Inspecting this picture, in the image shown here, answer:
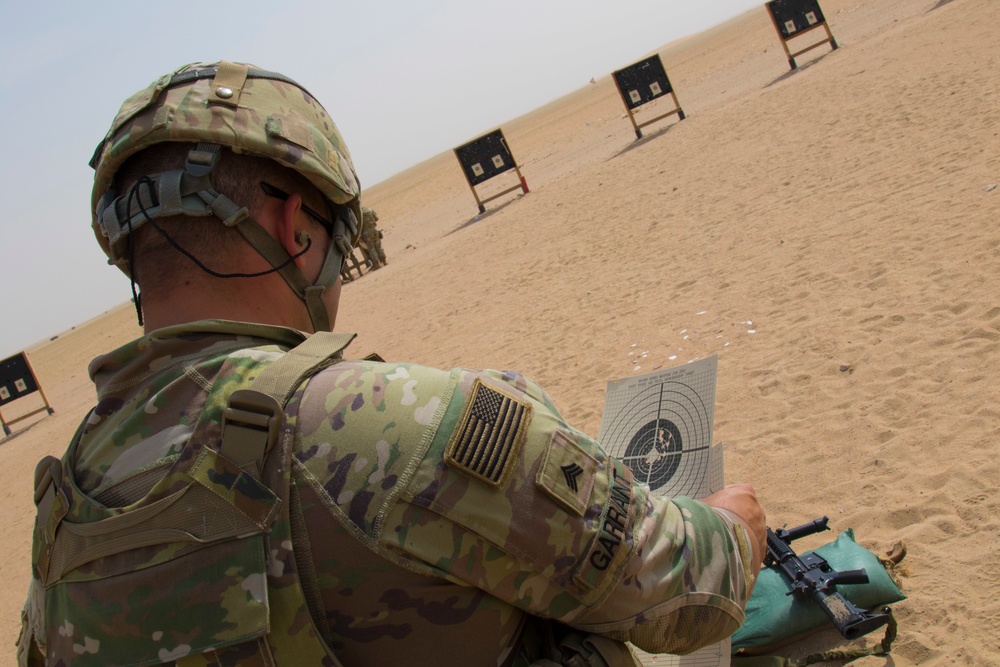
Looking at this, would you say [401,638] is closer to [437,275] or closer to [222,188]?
[222,188]

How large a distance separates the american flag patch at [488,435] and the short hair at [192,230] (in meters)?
0.56

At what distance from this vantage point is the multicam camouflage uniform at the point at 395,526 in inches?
Result: 47.7

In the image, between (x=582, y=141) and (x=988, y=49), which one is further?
(x=582, y=141)

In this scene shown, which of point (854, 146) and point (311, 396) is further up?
point (311, 396)

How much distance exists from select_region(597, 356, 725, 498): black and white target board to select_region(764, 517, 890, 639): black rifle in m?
0.61

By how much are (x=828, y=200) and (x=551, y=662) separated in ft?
22.1

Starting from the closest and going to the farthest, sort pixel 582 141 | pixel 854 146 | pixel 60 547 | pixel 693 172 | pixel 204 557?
pixel 204 557
pixel 60 547
pixel 854 146
pixel 693 172
pixel 582 141

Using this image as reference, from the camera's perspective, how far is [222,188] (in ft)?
4.95

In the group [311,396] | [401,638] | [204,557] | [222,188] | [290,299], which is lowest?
[401,638]

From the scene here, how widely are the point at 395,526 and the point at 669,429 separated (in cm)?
133

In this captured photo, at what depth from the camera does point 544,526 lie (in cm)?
125

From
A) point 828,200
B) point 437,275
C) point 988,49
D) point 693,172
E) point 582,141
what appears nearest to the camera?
point 828,200

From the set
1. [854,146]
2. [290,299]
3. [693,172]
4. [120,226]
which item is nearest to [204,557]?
[290,299]

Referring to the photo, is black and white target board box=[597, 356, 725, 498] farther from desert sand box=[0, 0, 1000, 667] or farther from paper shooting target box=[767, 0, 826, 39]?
paper shooting target box=[767, 0, 826, 39]
